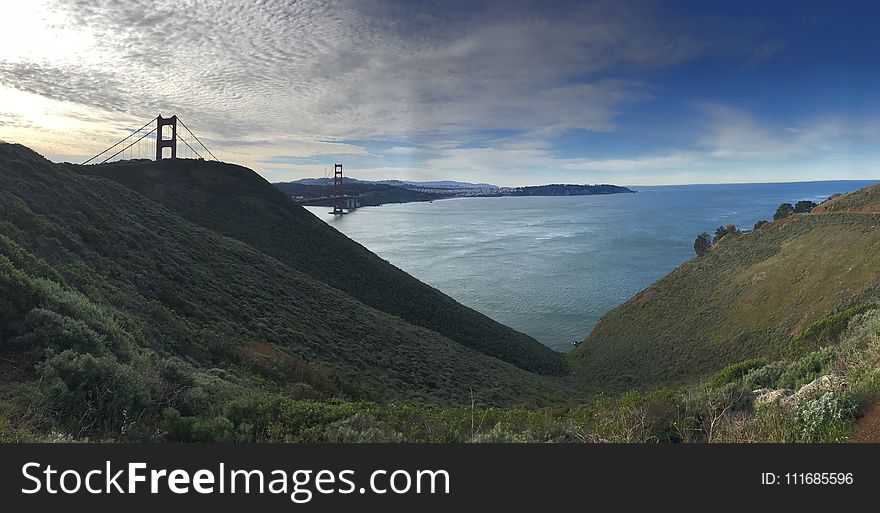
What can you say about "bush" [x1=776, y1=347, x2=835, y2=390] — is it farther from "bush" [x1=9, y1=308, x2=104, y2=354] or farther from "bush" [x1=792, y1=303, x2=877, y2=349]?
"bush" [x1=9, y1=308, x2=104, y2=354]

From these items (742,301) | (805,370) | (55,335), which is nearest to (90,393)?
(55,335)

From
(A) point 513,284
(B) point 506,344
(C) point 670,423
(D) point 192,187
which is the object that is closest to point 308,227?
(D) point 192,187

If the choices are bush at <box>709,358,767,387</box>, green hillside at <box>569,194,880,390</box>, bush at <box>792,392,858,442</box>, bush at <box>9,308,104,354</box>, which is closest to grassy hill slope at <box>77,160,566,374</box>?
green hillside at <box>569,194,880,390</box>

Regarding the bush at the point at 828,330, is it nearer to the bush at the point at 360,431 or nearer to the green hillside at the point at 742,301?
the green hillside at the point at 742,301

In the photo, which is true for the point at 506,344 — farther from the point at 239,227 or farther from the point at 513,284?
the point at 513,284


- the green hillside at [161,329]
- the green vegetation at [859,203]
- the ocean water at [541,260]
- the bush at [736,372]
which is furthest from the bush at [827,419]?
the green vegetation at [859,203]

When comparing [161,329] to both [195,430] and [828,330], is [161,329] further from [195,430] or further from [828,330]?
[828,330]
